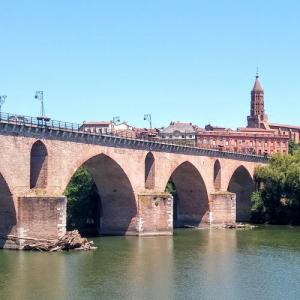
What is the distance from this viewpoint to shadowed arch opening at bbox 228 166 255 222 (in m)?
108

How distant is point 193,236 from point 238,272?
1128 inches

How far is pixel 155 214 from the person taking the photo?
7681 centimetres

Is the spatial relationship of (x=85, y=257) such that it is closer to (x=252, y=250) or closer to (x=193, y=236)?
(x=252, y=250)

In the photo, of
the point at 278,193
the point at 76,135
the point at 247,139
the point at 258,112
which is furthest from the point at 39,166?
the point at 258,112

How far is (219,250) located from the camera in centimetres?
6412

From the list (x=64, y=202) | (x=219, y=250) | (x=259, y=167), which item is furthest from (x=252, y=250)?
Answer: (x=259, y=167)

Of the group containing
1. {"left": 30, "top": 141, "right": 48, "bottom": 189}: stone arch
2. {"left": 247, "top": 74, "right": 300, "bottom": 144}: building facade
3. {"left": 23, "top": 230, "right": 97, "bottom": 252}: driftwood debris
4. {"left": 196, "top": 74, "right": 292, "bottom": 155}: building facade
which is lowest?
{"left": 23, "top": 230, "right": 97, "bottom": 252}: driftwood debris

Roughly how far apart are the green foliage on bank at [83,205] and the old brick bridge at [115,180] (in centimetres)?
482

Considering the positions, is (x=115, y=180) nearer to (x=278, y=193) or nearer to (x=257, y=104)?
(x=278, y=193)

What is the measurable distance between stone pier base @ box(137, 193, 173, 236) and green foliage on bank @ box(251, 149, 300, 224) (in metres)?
28.4

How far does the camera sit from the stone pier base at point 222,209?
93.9 metres

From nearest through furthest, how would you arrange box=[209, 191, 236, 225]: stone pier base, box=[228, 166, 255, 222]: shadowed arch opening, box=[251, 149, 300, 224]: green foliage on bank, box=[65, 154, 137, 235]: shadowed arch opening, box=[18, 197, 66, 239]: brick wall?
box=[18, 197, 66, 239]: brick wall → box=[65, 154, 137, 235]: shadowed arch opening → box=[209, 191, 236, 225]: stone pier base → box=[251, 149, 300, 224]: green foliage on bank → box=[228, 166, 255, 222]: shadowed arch opening

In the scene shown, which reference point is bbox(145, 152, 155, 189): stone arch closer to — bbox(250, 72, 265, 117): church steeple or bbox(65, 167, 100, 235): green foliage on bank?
bbox(65, 167, 100, 235): green foliage on bank

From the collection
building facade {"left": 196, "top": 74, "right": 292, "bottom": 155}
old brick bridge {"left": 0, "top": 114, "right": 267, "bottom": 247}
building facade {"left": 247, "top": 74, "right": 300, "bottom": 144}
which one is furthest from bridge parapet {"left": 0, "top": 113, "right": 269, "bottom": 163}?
building facade {"left": 247, "top": 74, "right": 300, "bottom": 144}
